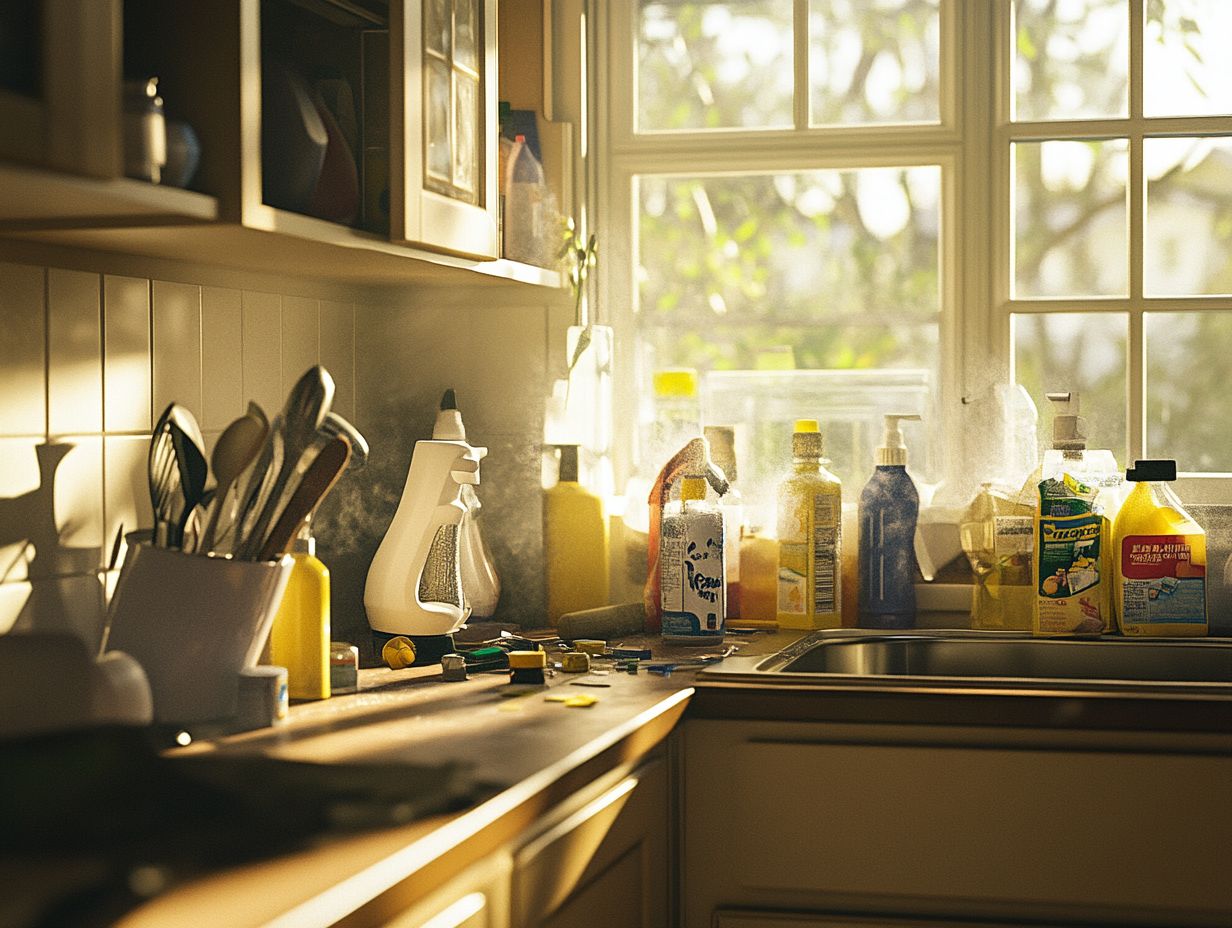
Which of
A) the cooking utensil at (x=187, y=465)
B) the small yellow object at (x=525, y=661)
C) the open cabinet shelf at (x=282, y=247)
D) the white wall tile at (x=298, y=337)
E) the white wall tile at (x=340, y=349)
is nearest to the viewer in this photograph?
the open cabinet shelf at (x=282, y=247)

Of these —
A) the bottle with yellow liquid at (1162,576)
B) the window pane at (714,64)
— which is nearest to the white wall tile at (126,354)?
the window pane at (714,64)

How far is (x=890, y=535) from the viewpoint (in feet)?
7.28

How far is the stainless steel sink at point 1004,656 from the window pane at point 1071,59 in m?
0.84

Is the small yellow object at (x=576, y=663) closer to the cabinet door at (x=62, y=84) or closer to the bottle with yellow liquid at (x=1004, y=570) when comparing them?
the bottle with yellow liquid at (x=1004, y=570)

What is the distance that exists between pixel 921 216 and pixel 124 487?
1345mm

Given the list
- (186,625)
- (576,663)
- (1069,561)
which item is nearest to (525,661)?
(576,663)

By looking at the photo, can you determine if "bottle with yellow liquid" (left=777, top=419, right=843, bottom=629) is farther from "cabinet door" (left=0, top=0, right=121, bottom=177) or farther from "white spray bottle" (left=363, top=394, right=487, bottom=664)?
"cabinet door" (left=0, top=0, right=121, bottom=177)

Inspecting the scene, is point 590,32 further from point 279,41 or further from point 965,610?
point 965,610

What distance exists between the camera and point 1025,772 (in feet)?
5.39

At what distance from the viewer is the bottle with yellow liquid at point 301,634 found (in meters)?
1.61

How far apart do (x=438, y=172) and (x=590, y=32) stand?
839mm

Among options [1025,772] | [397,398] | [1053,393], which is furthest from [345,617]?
[1053,393]

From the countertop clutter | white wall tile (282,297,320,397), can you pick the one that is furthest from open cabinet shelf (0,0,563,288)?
the countertop clutter

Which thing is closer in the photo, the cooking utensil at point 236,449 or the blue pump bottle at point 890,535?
the cooking utensil at point 236,449
